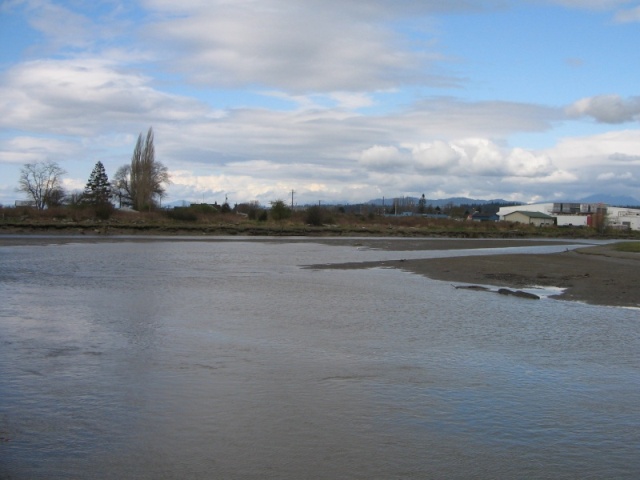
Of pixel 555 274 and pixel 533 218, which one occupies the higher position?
Answer: pixel 533 218

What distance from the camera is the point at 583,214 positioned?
13675 cm

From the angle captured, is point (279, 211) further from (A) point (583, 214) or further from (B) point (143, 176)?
(A) point (583, 214)

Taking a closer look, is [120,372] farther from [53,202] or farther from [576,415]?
[53,202]

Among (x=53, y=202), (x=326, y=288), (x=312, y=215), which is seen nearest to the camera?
(x=326, y=288)

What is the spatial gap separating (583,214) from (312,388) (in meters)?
140

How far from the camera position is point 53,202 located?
90.9 metres

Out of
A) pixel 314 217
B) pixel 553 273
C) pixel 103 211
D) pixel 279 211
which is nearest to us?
pixel 553 273

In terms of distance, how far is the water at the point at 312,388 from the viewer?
6.05 m

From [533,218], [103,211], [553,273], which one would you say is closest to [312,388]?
[553,273]

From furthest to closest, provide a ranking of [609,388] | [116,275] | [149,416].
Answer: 1. [116,275]
2. [609,388]
3. [149,416]

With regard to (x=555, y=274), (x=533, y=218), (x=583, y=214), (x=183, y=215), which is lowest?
(x=555, y=274)

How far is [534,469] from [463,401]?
2.02 m

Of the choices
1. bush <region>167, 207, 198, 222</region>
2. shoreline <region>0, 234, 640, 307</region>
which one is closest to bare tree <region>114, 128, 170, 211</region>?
bush <region>167, 207, 198, 222</region>

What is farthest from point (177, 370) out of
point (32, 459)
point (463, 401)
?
point (463, 401)
